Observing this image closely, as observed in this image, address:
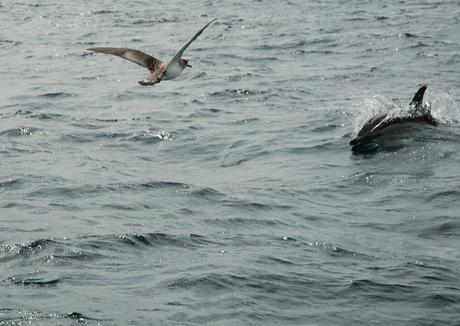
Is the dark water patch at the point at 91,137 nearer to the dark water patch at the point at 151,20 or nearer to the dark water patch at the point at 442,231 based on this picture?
the dark water patch at the point at 442,231

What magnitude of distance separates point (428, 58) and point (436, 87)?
4592 millimetres

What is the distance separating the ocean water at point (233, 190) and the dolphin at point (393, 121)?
29cm

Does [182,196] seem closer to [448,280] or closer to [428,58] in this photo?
[448,280]

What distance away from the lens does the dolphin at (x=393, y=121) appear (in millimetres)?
17500

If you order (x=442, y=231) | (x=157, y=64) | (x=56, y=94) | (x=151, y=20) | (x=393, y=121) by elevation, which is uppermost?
(x=157, y=64)

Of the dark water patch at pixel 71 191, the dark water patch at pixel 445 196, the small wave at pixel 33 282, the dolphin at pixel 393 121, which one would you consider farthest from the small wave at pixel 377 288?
Answer: the dolphin at pixel 393 121

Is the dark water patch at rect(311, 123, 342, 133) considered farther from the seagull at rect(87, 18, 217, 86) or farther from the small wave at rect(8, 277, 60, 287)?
the small wave at rect(8, 277, 60, 287)

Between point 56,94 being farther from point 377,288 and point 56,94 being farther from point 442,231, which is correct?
point 377,288

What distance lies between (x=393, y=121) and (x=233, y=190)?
453 cm

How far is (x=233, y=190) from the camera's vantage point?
15070 mm

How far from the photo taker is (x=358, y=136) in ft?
57.6

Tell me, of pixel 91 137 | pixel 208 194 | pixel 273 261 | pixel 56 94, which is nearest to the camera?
pixel 273 261

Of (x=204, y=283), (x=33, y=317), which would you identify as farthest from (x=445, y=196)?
(x=33, y=317)

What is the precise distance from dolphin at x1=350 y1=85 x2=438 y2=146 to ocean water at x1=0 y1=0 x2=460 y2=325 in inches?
11.4
